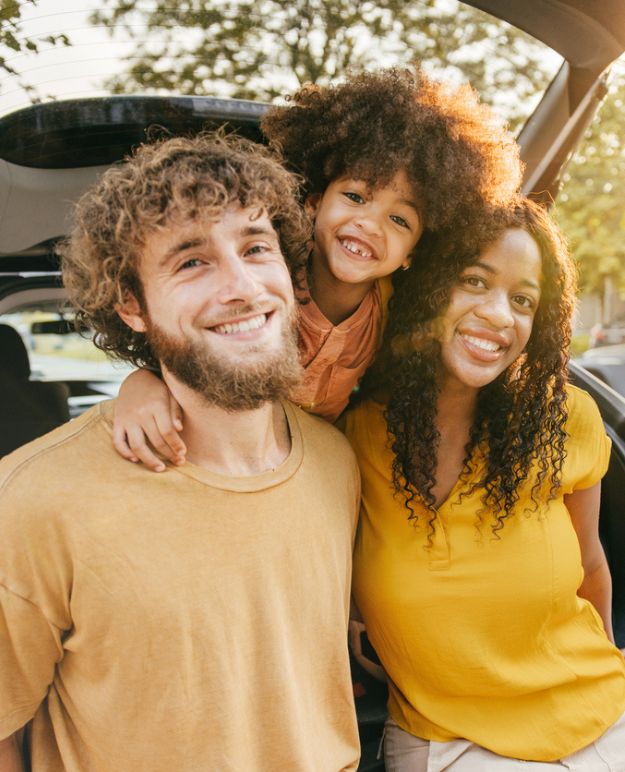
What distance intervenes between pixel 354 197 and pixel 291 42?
524 mm

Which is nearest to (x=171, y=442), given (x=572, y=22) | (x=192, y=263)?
(x=192, y=263)

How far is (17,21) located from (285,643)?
1681 mm

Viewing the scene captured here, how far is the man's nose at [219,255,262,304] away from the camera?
1.63 meters

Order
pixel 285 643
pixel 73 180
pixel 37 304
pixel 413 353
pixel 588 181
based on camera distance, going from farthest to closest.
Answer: pixel 588 181 → pixel 37 304 → pixel 73 180 → pixel 413 353 → pixel 285 643

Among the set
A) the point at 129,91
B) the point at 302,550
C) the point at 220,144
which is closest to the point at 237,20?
the point at 129,91

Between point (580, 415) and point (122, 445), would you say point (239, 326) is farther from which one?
point (580, 415)

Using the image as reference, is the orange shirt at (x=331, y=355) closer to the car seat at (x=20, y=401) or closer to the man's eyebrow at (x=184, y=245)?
the man's eyebrow at (x=184, y=245)

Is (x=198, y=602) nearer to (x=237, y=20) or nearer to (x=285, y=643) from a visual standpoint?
(x=285, y=643)

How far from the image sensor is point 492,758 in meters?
1.90

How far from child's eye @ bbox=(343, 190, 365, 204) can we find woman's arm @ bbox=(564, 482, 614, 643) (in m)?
1.10

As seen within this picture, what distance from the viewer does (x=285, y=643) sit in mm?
1640

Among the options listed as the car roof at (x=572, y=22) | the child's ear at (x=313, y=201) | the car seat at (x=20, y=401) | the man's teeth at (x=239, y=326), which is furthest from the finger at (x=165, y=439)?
the car seat at (x=20, y=401)

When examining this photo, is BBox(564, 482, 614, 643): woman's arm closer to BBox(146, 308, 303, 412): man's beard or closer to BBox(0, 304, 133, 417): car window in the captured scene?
BBox(146, 308, 303, 412): man's beard

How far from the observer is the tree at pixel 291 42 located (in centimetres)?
209
